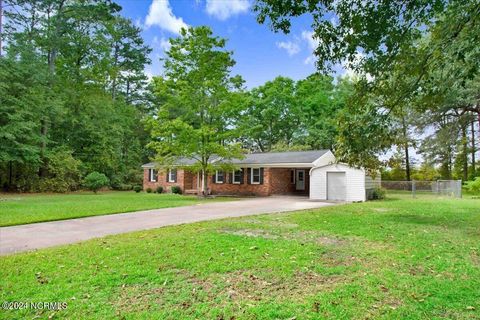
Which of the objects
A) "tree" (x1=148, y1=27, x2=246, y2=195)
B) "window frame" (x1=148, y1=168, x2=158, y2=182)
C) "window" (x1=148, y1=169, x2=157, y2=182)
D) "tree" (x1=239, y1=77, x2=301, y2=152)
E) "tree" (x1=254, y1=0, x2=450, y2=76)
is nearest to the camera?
"tree" (x1=254, y1=0, x2=450, y2=76)

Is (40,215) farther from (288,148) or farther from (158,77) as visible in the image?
(288,148)

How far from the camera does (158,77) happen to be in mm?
19547

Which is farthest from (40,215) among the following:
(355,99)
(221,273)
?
(355,99)

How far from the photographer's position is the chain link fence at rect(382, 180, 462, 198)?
21484 mm

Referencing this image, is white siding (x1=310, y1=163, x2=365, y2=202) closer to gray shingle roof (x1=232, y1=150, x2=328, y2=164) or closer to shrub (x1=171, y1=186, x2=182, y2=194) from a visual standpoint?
gray shingle roof (x1=232, y1=150, x2=328, y2=164)

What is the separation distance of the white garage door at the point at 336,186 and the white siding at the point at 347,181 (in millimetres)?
174

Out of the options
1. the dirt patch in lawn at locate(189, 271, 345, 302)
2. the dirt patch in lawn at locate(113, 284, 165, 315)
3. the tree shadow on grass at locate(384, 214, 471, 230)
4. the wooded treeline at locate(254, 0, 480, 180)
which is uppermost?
the wooded treeline at locate(254, 0, 480, 180)

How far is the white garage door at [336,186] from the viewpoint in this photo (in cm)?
1934

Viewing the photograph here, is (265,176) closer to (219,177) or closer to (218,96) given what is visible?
(219,177)

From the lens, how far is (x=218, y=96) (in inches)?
787

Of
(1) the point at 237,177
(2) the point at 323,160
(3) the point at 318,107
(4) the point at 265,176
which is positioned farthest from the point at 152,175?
(3) the point at 318,107

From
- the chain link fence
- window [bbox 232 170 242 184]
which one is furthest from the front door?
the chain link fence

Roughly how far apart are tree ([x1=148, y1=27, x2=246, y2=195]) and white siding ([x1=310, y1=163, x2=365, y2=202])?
16.1 feet

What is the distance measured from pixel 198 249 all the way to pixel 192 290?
2.03 m
